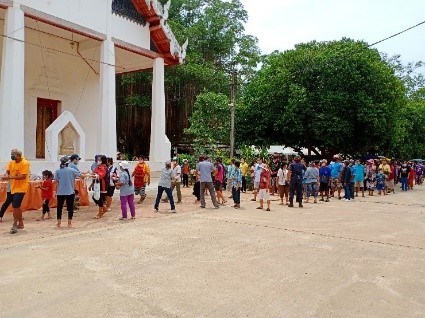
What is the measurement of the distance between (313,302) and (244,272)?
1.21m

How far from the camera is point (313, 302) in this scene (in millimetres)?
4371

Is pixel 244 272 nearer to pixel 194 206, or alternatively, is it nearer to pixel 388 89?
pixel 194 206

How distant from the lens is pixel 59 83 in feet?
58.3

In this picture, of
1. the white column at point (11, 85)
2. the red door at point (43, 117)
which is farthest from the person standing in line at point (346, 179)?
the red door at point (43, 117)

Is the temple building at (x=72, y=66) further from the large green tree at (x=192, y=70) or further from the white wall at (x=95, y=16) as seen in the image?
the large green tree at (x=192, y=70)

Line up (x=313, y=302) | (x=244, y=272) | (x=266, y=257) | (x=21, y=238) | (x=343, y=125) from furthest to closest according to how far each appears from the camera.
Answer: (x=343, y=125) → (x=21, y=238) → (x=266, y=257) → (x=244, y=272) → (x=313, y=302)

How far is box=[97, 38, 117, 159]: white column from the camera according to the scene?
1562 centimetres

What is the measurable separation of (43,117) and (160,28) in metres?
5.96

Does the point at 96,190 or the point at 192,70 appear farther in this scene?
the point at 192,70

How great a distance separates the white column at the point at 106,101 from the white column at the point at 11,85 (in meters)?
3.29

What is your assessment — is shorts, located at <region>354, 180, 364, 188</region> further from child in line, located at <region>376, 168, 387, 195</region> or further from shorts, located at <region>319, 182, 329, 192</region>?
shorts, located at <region>319, 182, 329, 192</region>

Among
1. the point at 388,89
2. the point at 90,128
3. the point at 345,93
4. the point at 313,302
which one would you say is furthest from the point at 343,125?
the point at 313,302

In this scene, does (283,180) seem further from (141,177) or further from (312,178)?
(141,177)

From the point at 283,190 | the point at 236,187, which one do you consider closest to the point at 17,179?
the point at 236,187
